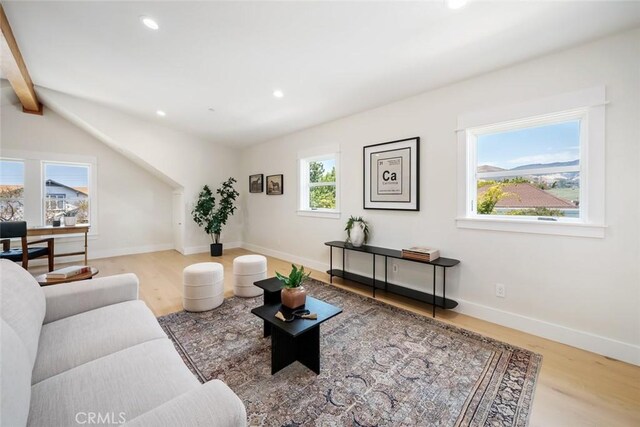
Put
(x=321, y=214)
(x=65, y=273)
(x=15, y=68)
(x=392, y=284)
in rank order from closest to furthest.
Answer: (x=65, y=273) → (x=15, y=68) → (x=392, y=284) → (x=321, y=214)

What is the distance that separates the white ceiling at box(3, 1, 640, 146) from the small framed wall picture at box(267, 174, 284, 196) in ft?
5.55

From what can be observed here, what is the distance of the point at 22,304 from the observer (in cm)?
123

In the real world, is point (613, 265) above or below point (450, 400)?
above

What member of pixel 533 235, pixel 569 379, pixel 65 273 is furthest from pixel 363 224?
pixel 65 273

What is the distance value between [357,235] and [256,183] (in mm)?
3127

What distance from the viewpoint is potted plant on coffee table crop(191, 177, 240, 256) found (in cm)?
541

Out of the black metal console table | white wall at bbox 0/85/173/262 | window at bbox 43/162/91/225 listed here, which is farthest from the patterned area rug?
window at bbox 43/162/91/225

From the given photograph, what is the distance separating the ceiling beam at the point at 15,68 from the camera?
2.43m

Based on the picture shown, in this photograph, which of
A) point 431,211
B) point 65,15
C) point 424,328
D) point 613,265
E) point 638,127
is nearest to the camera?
point 638,127

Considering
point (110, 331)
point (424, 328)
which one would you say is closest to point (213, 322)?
point (110, 331)

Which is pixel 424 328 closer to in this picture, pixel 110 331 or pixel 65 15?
pixel 110 331

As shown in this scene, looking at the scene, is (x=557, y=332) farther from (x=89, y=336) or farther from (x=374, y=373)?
(x=89, y=336)

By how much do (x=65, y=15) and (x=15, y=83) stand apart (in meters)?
2.16

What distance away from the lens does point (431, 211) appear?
2977 millimetres
